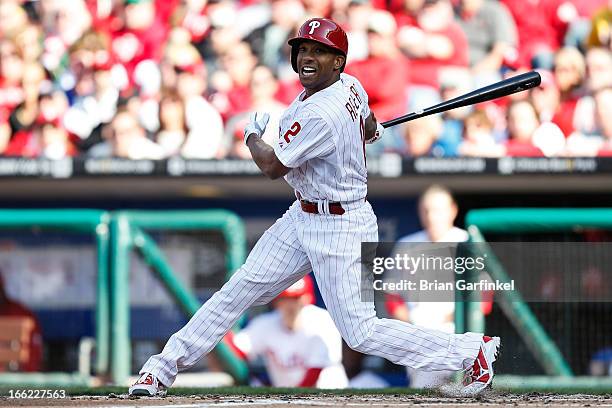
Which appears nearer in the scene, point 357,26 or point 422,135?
point 422,135

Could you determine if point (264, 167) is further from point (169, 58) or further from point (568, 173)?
point (169, 58)

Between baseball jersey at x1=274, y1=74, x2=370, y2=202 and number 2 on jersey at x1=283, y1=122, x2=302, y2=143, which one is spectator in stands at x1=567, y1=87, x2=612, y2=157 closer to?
baseball jersey at x1=274, y1=74, x2=370, y2=202

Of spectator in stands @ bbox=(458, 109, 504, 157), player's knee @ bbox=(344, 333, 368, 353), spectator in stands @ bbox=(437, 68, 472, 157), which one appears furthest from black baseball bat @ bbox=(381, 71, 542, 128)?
spectator in stands @ bbox=(458, 109, 504, 157)

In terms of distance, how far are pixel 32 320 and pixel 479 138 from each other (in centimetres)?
348

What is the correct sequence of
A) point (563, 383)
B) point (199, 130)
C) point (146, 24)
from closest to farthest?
point (563, 383)
point (199, 130)
point (146, 24)

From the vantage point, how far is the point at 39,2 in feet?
32.0

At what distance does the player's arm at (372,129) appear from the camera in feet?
16.3

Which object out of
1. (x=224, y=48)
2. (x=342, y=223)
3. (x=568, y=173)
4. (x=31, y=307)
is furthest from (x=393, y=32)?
(x=342, y=223)

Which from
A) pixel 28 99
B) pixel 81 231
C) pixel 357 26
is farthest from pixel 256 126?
pixel 28 99

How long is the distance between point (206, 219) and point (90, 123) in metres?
1.39

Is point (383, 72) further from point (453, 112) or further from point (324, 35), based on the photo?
point (324, 35)

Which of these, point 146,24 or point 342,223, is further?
point 146,24

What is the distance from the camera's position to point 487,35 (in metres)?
9.30

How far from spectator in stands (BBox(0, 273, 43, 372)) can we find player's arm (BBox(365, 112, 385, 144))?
3877 mm
